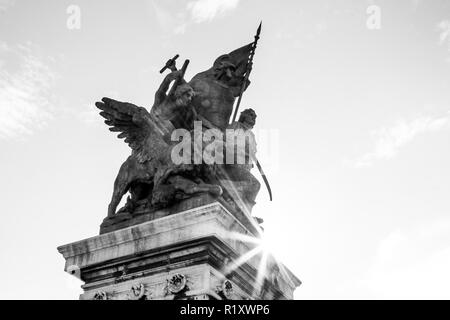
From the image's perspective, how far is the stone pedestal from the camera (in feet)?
25.3

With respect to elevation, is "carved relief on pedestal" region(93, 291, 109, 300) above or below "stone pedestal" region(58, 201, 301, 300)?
below

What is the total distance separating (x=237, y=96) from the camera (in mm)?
11633

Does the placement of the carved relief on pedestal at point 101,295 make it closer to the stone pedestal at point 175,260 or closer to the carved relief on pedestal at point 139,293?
the stone pedestal at point 175,260

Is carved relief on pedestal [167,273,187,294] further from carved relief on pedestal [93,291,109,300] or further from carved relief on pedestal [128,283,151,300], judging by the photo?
carved relief on pedestal [93,291,109,300]

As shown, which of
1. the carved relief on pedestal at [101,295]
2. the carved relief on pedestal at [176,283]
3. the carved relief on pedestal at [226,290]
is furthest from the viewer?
the carved relief on pedestal at [101,295]

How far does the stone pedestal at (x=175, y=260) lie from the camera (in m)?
7.70

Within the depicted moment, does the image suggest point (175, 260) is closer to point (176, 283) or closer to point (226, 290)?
point (176, 283)

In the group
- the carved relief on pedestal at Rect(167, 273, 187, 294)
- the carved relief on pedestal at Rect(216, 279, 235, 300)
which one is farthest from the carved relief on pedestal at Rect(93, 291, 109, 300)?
the carved relief on pedestal at Rect(216, 279, 235, 300)

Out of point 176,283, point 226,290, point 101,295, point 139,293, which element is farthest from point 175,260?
point 101,295

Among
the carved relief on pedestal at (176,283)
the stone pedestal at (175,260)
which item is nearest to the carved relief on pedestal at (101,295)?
the stone pedestal at (175,260)

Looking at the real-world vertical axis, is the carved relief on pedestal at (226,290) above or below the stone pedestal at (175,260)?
below

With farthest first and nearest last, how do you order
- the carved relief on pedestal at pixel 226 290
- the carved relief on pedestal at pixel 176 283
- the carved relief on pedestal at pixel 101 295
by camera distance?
1. the carved relief on pedestal at pixel 101 295
2. the carved relief on pedestal at pixel 226 290
3. the carved relief on pedestal at pixel 176 283
